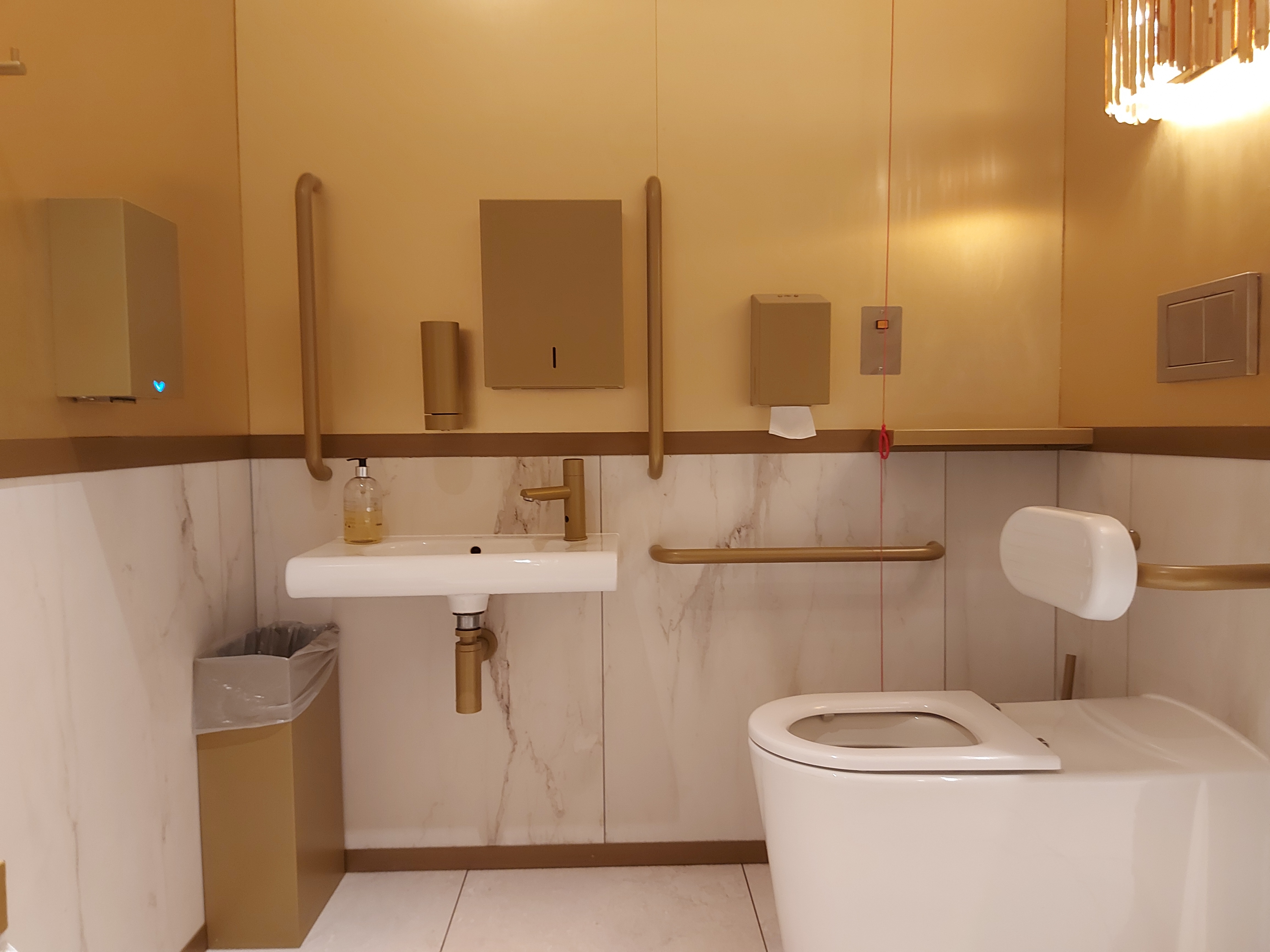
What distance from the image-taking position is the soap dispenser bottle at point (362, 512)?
161cm

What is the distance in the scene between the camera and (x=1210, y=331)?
1258 millimetres

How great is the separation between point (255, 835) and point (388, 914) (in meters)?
0.34

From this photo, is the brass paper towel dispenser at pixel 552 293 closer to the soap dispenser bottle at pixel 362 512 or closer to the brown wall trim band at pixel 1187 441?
the soap dispenser bottle at pixel 362 512

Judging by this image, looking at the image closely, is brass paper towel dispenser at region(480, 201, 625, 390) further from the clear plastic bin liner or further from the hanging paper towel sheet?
the clear plastic bin liner

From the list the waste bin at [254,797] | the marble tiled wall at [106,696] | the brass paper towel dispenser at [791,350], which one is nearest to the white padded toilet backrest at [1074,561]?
the brass paper towel dispenser at [791,350]

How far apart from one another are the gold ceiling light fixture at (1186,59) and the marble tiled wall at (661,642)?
77 centimetres

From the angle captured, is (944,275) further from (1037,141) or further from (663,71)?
(663,71)

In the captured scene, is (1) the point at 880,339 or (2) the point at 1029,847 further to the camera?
(1) the point at 880,339

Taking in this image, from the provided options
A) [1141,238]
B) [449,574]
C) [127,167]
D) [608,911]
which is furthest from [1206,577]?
[127,167]

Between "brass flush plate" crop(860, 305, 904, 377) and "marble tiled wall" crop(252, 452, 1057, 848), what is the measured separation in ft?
0.68

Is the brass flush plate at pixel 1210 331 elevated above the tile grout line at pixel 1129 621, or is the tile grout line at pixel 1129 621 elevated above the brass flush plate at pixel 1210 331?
the brass flush plate at pixel 1210 331

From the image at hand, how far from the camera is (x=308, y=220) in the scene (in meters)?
1.62

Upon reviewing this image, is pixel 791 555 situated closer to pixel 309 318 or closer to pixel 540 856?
pixel 540 856

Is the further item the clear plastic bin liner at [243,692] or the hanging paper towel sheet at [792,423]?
the hanging paper towel sheet at [792,423]
